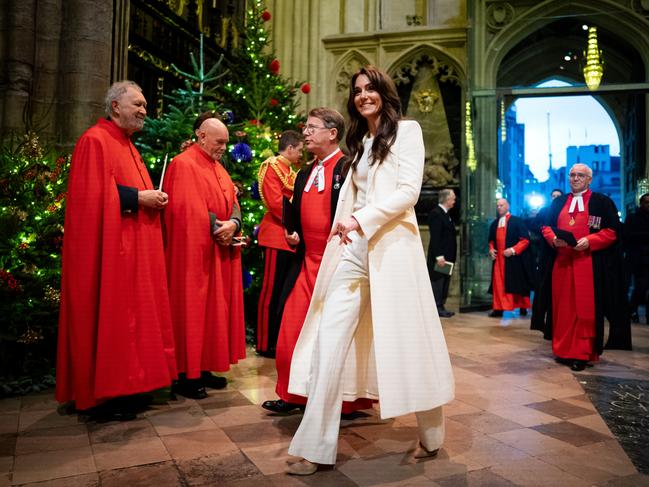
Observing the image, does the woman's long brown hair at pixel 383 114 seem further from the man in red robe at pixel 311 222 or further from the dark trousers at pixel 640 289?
the dark trousers at pixel 640 289

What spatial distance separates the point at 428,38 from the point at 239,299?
9532 millimetres

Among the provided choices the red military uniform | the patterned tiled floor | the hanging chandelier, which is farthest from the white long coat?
the hanging chandelier

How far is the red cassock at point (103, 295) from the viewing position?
125 inches

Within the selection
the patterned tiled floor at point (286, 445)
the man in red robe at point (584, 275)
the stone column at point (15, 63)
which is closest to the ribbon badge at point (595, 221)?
the man in red robe at point (584, 275)

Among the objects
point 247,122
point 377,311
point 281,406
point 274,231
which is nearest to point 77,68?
point 247,122

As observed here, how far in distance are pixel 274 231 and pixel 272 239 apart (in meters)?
0.07

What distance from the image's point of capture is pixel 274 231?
4.91m

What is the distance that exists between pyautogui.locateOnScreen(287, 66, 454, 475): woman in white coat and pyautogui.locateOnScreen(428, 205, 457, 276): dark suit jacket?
230 inches

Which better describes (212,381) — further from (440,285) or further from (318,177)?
(440,285)

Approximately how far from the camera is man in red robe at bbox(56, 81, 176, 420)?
3.18 meters

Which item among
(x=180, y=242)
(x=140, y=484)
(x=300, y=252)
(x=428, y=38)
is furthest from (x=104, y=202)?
(x=428, y=38)

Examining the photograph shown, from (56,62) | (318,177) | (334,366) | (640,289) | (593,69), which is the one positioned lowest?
(334,366)

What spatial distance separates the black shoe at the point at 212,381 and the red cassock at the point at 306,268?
2.93 ft

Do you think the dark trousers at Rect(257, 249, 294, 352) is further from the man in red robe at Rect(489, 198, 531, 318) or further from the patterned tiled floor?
the man in red robe at Rect(489, 198, 531, 318)
